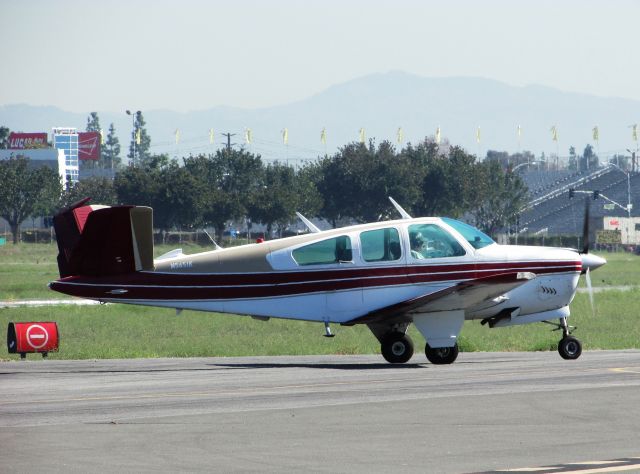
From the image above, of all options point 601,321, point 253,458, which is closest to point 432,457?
point 253,458

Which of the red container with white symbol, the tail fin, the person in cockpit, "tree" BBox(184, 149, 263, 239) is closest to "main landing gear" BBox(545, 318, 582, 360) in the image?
the person in cockpit

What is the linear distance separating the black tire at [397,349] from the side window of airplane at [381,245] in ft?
4.92

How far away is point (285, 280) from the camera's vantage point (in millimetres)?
21938

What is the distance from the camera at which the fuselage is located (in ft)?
71.6

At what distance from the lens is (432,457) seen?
484 inches

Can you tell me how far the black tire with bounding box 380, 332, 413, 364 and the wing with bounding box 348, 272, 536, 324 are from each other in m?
0.54

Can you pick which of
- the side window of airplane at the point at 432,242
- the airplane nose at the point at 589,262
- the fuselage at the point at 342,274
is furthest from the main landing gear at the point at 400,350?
the airplane nose at the point at 589,262

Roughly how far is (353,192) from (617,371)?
334 ft

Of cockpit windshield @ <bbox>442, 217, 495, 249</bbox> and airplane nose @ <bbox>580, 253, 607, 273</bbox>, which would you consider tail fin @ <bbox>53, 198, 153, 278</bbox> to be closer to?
cockpit windshield @ <bbox>442, 217, 495, 249</bbox>

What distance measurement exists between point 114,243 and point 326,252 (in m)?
3.63

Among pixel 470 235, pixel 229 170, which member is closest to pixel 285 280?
pixel 470 235

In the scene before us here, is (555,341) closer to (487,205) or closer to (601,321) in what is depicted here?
(601,321)

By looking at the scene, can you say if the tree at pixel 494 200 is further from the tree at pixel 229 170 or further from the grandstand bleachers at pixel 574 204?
the tree at pixel 229 170

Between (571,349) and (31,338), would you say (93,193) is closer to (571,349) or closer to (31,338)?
(31,338)
